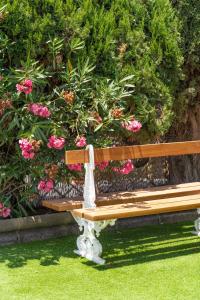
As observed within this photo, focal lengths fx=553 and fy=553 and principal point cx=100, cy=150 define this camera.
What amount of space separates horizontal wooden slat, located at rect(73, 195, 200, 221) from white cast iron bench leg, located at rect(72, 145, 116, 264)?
0.36 feet

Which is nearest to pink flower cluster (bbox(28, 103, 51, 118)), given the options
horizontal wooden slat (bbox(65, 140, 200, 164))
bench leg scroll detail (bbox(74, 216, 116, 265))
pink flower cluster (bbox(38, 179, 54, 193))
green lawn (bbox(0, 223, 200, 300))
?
horizontal wooden slat (bbox(65, 140, 200, 164))

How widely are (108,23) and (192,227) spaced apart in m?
2.72

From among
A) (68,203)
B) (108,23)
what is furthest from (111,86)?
(68,203)

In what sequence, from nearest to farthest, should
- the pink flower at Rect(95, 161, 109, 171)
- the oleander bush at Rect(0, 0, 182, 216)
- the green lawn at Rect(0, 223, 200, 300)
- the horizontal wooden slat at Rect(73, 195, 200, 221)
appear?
the green lawn at Rect(0, 223, 200, 300)
the horizontal wooden slat at Rect(73, 195, 200, 221)
the oleander bush at Rect(0, 0, 182, 216)
the pink flower at Rect(95, 161, 109, 171)

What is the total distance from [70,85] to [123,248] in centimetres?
191

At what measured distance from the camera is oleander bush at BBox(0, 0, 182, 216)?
600 cm

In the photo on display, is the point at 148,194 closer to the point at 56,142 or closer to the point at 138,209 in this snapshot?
the point at 138,209

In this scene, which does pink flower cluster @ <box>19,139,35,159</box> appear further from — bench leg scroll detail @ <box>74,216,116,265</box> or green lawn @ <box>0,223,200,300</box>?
green lawn @ <box>0,223,200,300</box>

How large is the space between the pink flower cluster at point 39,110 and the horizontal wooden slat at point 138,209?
110cm

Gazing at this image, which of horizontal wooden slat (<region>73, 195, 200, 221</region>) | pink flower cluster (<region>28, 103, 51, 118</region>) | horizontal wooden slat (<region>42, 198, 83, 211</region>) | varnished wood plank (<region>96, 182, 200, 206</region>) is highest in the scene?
pink flower cluster (<region>28, 103, 51, 118</region>)

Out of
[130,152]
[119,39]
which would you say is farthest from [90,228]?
[119,39]

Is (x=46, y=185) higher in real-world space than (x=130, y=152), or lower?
lower

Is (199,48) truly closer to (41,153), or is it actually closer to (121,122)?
(121,122)

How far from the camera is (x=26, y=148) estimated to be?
5688 mm
